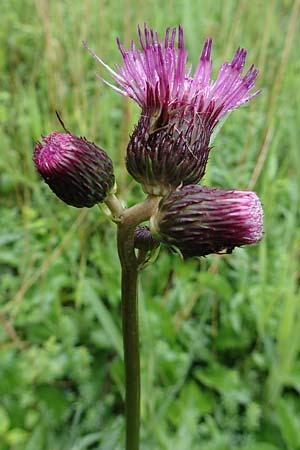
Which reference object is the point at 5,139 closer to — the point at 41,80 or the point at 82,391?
the point at 41,80

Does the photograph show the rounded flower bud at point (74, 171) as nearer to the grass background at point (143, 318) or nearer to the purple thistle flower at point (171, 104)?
the purple thistle flower at point (171, 104)

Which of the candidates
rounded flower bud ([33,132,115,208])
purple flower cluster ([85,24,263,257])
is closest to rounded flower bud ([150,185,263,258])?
purple flower cluster ([85,24,263,257])

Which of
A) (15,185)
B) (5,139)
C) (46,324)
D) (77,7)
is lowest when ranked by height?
(46,324)

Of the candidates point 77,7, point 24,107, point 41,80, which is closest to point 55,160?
point 24,107

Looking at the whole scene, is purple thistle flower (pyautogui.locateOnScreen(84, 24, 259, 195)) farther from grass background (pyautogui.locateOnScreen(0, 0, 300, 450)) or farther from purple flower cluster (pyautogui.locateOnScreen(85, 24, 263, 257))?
grass background (pyautogui.locateOnScreen(0, 0, 300, 450))

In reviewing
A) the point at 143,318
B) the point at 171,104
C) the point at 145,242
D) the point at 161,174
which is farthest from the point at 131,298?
the point at 143,318

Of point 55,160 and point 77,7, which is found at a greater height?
point 77,7

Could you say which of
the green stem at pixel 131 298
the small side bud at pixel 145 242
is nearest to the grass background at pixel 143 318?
the green stem at pixel 131 298
